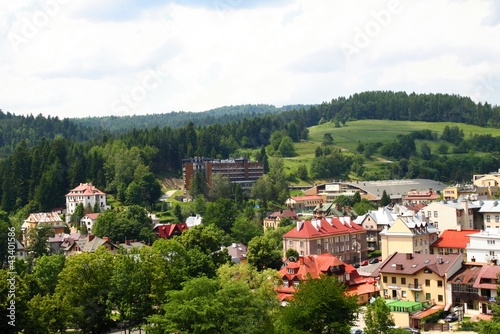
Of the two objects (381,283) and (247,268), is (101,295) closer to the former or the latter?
(247,268)

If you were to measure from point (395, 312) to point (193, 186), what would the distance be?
218ft

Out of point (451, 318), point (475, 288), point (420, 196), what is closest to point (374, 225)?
point (475, 288)

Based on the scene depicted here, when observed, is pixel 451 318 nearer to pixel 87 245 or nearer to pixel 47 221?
pixel 87 245

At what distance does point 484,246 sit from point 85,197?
6007 cm

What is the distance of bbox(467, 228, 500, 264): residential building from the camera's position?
5534 cm

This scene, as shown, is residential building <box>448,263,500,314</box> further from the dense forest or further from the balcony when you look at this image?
the dense forest

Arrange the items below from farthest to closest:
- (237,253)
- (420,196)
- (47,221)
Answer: (420,196) < (47,221) < (237,253)

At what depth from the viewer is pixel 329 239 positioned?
70.5 metres

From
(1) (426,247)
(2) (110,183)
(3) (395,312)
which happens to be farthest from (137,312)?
(2) (110,183)

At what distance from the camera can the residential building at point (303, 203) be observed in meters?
A: 112

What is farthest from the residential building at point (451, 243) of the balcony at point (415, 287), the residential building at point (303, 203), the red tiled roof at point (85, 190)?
the red tiled roof at point (85, 190)

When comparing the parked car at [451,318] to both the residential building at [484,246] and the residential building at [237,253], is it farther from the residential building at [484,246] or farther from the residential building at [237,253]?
the residential building at [237,253]

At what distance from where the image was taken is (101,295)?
43406 millimetres

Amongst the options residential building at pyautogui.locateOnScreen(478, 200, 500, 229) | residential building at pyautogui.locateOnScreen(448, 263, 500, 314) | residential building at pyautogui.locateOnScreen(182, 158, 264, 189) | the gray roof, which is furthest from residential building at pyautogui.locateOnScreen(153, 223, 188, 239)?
the gray roof
